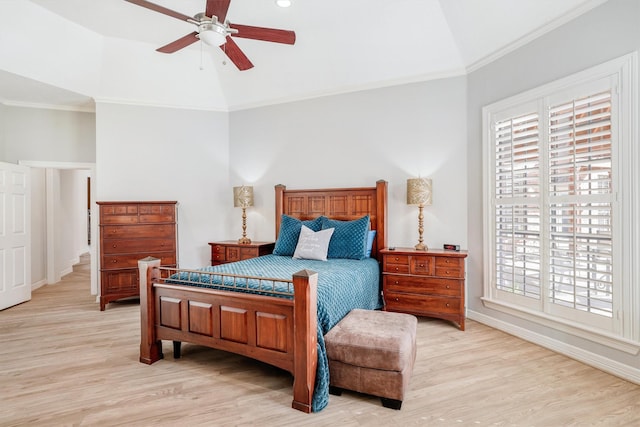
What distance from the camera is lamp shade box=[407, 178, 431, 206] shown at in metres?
3.91

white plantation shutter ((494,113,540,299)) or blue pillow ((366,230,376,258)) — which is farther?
blue pillow ((366,230,376,258))

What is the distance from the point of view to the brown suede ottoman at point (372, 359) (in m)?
2.13

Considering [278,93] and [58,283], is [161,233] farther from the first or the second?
[58,283]

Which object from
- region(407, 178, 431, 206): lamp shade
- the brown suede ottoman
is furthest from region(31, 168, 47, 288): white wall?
region(407, 178, 431, 206): lamp shade

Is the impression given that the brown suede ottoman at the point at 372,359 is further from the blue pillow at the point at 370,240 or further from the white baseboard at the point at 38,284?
the white baseboard at the point at 38,284

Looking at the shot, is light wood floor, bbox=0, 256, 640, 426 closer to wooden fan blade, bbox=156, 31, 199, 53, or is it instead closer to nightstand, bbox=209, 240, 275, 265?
nightstand, bbox=209, 240, 275, 265

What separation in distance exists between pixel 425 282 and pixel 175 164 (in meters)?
4.04

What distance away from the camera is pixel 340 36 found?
4.10 meters

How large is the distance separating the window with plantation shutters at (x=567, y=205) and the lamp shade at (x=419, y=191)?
65 cm

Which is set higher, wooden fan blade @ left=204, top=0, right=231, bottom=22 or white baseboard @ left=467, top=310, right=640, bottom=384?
wooden fan blade @ left=204, top=0, right=231, bottom=22

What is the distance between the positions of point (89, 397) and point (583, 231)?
4011mm

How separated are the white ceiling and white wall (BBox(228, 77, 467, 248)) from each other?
9.6 inches

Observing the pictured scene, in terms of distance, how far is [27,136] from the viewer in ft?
16.6

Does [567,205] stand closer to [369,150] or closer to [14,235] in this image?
[369,150]
